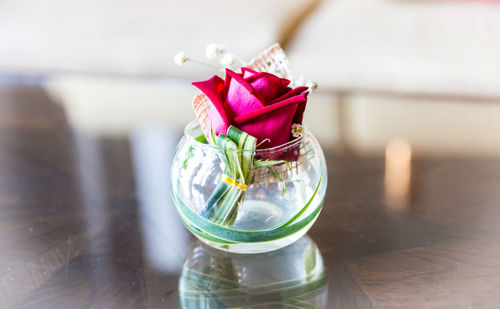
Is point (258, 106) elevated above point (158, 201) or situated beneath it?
elevated above

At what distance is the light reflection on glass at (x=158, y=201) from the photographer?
0.54 meters

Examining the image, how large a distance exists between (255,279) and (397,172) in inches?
11.7

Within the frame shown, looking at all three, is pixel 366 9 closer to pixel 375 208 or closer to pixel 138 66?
pixel 138 66

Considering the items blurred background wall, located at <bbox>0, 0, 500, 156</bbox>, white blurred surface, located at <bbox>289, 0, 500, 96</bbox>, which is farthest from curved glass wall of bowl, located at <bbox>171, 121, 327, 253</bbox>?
white blurred surface, located at <bbox>289, 0, 500, 96</bbox>

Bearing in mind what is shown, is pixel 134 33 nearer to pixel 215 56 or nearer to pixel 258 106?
pixel 215 56

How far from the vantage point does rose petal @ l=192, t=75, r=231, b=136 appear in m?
0.46

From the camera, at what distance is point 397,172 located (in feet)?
2.25

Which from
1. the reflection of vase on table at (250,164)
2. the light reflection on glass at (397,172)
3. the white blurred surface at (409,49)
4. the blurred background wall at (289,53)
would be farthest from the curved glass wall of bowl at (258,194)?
the white blurred surface at (409,49)

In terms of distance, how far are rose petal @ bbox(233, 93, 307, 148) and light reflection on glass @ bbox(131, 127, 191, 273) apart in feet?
0.57

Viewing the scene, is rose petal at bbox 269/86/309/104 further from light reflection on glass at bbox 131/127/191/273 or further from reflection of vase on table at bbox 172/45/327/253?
light reflection on glass at bbox 131/127/191/273

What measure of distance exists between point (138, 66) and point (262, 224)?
0.92 m

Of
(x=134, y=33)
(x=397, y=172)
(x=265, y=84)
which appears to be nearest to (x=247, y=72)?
(x=265, y=84)

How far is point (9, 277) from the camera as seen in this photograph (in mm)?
509

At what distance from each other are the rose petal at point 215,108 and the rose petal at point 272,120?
1 cm
